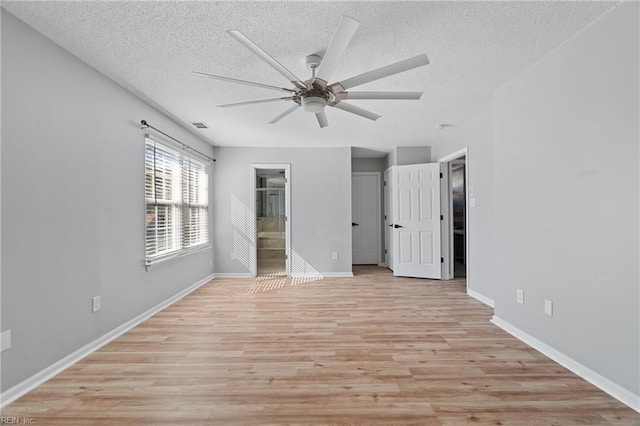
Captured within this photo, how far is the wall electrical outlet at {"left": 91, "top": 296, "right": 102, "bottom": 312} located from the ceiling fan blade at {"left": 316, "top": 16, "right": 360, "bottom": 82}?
102 inches

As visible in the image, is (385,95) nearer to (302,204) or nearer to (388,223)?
(302,204)

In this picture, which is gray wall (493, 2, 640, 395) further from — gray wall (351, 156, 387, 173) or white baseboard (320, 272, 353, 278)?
gray wall (351, 156, 387, 173)

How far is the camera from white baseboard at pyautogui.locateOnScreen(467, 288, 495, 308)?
3.43 metres

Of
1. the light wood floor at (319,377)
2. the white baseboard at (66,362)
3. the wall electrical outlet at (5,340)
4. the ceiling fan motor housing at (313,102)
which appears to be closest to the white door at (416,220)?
the light wood floor at (319,377)

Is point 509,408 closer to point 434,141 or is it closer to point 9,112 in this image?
point 9,112

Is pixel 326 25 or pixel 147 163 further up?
pixel 326 25

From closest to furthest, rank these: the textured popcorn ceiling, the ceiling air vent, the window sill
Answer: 1. the textured popcorn ceiling
2. the window sill
3. the ceiling air vent

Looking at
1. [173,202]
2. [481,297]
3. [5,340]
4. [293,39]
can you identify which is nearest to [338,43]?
[293,39]

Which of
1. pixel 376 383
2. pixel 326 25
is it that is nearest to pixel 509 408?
pixel 376 383

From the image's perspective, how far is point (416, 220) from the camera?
4910 mm

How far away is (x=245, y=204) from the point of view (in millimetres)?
5129

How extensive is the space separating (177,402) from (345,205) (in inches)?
155

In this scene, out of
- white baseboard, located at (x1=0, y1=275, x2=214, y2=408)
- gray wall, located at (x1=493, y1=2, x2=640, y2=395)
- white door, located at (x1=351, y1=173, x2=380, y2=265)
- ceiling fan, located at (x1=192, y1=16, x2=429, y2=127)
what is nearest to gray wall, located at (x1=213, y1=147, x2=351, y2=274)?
white door, located at (x1=351, y1=173, x2=380, y2=265)

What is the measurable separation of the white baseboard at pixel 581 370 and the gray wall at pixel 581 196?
4 centimetres
